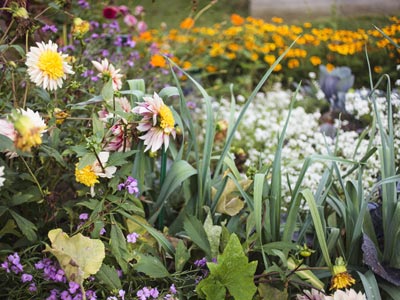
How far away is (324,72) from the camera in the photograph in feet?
9.81

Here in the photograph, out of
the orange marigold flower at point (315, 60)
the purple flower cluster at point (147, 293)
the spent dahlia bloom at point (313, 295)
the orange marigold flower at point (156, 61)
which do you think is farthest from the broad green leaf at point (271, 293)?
the orange marigold flower at point (315, 60)

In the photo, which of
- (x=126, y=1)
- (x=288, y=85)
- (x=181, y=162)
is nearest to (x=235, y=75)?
(x=288, y=85)

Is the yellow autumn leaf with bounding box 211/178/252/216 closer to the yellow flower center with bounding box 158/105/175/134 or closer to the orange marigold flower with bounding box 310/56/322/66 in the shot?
the yellow flower center with bounding box 158/105/175/134

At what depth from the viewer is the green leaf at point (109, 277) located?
1.37 meters

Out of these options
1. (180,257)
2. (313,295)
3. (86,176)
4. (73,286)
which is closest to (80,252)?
(73,286)

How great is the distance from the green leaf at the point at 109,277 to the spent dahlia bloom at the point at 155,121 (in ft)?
1.02

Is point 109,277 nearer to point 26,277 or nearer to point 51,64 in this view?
point 26,277

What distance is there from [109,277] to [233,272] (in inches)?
11.8

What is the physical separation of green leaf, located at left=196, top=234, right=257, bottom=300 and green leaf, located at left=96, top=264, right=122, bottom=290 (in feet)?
0.67

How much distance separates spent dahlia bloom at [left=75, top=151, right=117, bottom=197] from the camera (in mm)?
1345

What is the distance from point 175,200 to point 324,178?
0.52m

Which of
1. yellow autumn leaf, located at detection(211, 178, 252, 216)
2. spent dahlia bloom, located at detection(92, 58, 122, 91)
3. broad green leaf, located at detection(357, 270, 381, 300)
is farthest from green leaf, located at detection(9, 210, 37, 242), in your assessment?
broad green leaf, located at detection(357, 270, 381, 300)

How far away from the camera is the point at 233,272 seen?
1.38 meters

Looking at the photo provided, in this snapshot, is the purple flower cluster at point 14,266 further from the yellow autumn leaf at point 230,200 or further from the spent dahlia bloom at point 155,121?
the yellow autumn leaf at point 230,200
